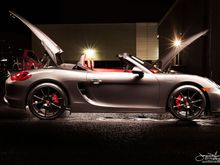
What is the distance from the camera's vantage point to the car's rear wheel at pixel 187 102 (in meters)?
7.90

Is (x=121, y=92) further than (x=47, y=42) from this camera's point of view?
No

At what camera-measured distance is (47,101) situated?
805cm

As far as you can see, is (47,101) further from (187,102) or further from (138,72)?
(187,102)

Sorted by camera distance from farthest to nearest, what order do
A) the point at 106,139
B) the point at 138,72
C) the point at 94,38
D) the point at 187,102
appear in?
the point at 94,38 → the point at 187,102 → the point at 138,72 → the point at 106,139

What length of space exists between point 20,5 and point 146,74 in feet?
107

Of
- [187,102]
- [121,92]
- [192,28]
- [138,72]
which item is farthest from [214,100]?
[192,28]

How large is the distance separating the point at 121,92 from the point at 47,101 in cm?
137

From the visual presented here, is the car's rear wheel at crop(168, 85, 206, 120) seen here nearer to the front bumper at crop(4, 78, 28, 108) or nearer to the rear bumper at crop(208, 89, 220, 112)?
the rear bumper at crop(208, 89, 220, 112)

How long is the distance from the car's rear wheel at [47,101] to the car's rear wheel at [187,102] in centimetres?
199

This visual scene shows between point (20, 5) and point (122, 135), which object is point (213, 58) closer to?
point (122, 135)

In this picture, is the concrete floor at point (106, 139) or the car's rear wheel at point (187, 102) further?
the car's rear wheel at point (187, 102)
